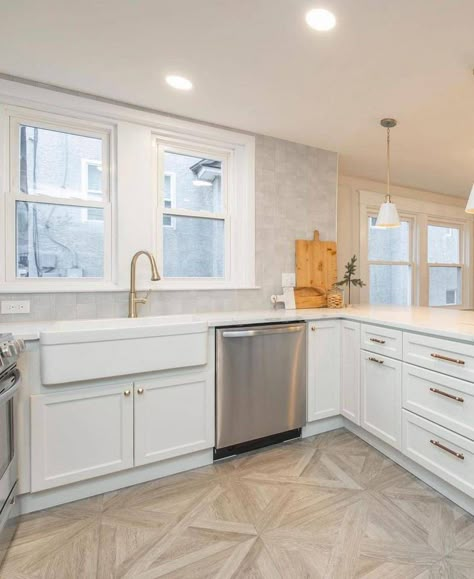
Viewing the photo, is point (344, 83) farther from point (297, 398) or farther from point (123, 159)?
Result: point (297, 398)

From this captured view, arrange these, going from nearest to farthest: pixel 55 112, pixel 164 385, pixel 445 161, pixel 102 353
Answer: pixel 102 353 → pixel 164 385 → pixel 55 112 → pixel 445 161

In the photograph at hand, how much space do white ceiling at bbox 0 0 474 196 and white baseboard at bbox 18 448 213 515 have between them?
7.50 feet

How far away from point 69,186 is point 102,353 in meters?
1.23

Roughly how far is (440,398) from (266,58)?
6.67ft

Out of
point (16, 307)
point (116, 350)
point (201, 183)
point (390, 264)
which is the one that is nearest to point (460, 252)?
point (390, 264)

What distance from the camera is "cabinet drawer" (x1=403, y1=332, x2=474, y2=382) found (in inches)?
61.2

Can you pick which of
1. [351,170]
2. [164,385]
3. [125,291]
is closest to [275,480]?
[164,385]

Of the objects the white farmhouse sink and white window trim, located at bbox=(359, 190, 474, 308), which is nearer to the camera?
the white farmhouse sink

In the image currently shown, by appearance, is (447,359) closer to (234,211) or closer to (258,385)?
(258,385)

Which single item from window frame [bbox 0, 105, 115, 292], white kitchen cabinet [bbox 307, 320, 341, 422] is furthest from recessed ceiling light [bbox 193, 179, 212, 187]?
white kitchen cabinet [bbox 307, 320, 341, 422]

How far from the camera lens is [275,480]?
6.10 feet

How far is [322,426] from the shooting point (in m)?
2.43

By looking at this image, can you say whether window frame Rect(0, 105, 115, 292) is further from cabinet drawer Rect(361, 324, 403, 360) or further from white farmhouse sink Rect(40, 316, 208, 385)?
cabinet drawer Rect(361, 324, 403, 360)

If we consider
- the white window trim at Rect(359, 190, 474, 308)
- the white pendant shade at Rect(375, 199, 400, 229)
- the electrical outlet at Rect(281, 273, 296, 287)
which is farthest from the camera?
the white window trim at Rect(359, 190, 474, 308)
